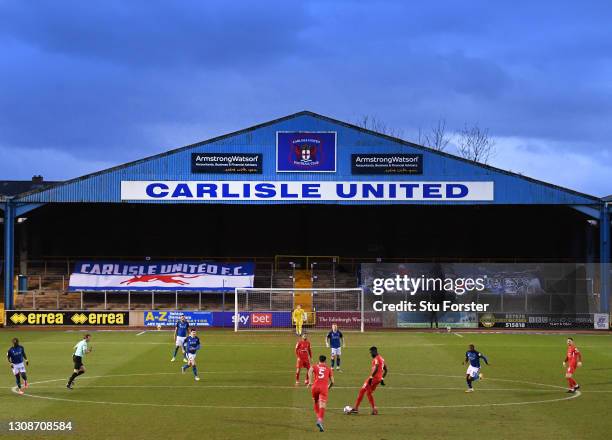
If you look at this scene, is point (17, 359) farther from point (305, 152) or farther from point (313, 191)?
point (305, 152)

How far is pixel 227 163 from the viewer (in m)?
62.0

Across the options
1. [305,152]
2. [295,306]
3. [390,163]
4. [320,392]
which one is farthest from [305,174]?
[320,392]

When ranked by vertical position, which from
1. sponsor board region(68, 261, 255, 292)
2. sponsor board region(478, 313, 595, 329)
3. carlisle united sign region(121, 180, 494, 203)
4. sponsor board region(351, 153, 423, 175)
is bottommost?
sponsor board region(478, 313, 595, 329)

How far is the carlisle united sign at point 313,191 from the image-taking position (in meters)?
61.7

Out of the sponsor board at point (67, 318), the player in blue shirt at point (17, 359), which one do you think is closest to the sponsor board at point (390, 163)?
the sponsor board at point (67, 318)

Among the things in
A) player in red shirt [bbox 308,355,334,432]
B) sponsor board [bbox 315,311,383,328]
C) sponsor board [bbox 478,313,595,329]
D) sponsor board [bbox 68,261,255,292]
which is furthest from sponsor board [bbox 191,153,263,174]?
player in red shirt [bbox 308,355,334,432]

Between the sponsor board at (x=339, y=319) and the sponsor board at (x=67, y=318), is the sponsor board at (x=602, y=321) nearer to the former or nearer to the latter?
the sponsor board at (x=339, y=319)

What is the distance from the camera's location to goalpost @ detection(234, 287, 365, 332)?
59.7 m

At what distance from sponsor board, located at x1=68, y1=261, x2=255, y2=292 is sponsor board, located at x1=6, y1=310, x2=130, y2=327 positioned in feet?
17.0

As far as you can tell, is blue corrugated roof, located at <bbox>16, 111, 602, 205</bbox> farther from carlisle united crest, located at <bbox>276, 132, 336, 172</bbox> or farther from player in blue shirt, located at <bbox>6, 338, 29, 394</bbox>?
player in blue shirt, located at <bbox>6, 338, 29, 394</bbox>

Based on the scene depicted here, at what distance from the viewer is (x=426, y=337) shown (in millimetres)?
53375

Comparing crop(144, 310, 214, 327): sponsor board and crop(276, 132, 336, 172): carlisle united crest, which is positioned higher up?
crop(276, 132, 336, 172): carlisle united crest

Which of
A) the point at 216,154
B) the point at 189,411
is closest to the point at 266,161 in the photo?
the point at 216,154

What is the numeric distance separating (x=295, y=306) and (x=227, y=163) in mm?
11698
